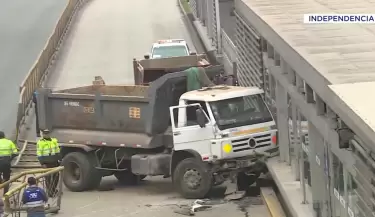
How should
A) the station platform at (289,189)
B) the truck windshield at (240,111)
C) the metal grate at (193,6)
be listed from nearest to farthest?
the station platform at (289,189) < the truck windshield at (240,111) < the metal grate at (193,6)

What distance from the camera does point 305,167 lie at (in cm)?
1456

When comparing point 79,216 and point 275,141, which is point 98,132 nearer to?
point 79,216

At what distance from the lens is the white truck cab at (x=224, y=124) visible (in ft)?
59.1

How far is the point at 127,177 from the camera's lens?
21.2 meters

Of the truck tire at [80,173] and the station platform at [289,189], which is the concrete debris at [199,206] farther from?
the truck tire at [80,173]

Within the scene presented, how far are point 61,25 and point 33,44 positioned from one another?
2.05 meters

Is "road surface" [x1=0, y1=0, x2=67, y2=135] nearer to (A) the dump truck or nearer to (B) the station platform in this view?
(A) the dump truck

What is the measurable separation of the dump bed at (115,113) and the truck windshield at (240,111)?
1.36m

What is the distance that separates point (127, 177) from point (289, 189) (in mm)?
6261

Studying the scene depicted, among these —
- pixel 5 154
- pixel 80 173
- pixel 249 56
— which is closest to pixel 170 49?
pixel 249 56

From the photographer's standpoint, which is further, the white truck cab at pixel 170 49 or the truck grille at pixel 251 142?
the white truck cab at pixel 170 49

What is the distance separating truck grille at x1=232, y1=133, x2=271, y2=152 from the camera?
59.3 feet

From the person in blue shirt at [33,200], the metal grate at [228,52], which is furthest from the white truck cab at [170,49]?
the person in blue shirt at [33,200]

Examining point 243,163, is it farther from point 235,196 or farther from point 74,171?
point 74,171
